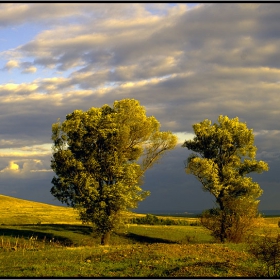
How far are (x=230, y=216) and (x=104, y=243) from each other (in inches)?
601

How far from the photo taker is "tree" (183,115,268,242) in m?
58.2

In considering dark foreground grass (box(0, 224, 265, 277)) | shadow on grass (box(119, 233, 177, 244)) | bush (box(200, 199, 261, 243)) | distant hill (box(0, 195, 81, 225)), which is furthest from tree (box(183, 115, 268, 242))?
dark foreground grass (box(0, 224, 265, 277))

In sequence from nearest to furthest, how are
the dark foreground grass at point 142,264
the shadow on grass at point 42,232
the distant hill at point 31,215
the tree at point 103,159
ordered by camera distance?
the dark foreground grass at point 142,264 < the tree at point 103,159 < the shadow on grass at point 42,232 < the distant hill at point 31,215

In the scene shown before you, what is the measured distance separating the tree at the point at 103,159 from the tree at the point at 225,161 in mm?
10866

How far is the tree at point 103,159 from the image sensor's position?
48344 millimetres

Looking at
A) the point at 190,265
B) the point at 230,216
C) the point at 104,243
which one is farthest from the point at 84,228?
the point at 190,265

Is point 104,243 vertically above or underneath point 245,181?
underneath

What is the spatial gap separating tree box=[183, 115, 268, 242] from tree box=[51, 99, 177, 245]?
1087 cm

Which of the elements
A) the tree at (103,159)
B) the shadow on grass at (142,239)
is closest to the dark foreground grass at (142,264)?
the tree at (103,159)

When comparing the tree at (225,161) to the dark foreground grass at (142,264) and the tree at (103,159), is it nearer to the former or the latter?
the tree at (103,159)

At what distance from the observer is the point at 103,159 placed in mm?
49375

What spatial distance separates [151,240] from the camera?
2441 inches

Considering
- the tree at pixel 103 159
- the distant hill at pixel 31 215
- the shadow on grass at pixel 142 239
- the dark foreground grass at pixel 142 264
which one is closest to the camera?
the dark foreground grass at pixel 142 264

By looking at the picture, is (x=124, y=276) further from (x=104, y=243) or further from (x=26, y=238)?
(x=26, y=238)
